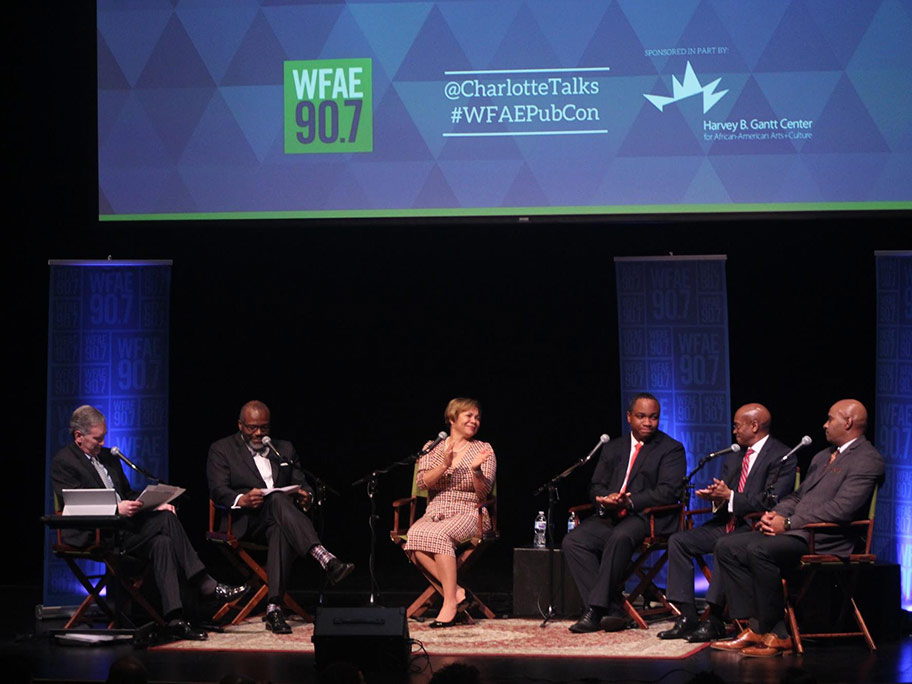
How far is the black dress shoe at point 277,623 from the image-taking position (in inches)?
235

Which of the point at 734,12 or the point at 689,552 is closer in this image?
the point at 689,552

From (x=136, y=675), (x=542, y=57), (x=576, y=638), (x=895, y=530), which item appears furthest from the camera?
(x=542, y=57)

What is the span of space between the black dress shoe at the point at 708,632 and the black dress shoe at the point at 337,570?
1.71 metres

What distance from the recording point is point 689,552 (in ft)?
19.7

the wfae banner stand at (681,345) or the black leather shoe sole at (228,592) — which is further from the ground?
the wfae banner stand at (681,345)

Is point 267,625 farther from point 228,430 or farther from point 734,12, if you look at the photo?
point 734,12

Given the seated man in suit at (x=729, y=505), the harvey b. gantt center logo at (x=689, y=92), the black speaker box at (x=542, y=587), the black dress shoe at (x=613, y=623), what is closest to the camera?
the seated man in suit at (x=729, y=505)

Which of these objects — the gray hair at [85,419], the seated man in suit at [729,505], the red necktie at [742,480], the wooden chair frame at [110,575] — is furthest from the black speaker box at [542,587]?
the gray hair at [85,419]

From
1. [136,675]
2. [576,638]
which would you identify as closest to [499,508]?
[576,638]

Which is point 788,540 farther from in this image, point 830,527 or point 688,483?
point 688,483

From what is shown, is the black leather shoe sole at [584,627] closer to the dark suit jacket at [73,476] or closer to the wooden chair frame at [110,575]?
the wooden chair frame at [110,575]

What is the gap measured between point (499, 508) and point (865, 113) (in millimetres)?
3184

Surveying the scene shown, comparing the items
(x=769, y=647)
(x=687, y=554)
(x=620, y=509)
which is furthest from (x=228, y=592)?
(x=769, y=647)

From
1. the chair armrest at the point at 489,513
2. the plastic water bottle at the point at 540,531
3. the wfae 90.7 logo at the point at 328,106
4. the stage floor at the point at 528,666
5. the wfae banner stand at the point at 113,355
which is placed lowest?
the stage floor at the point at 528,666
